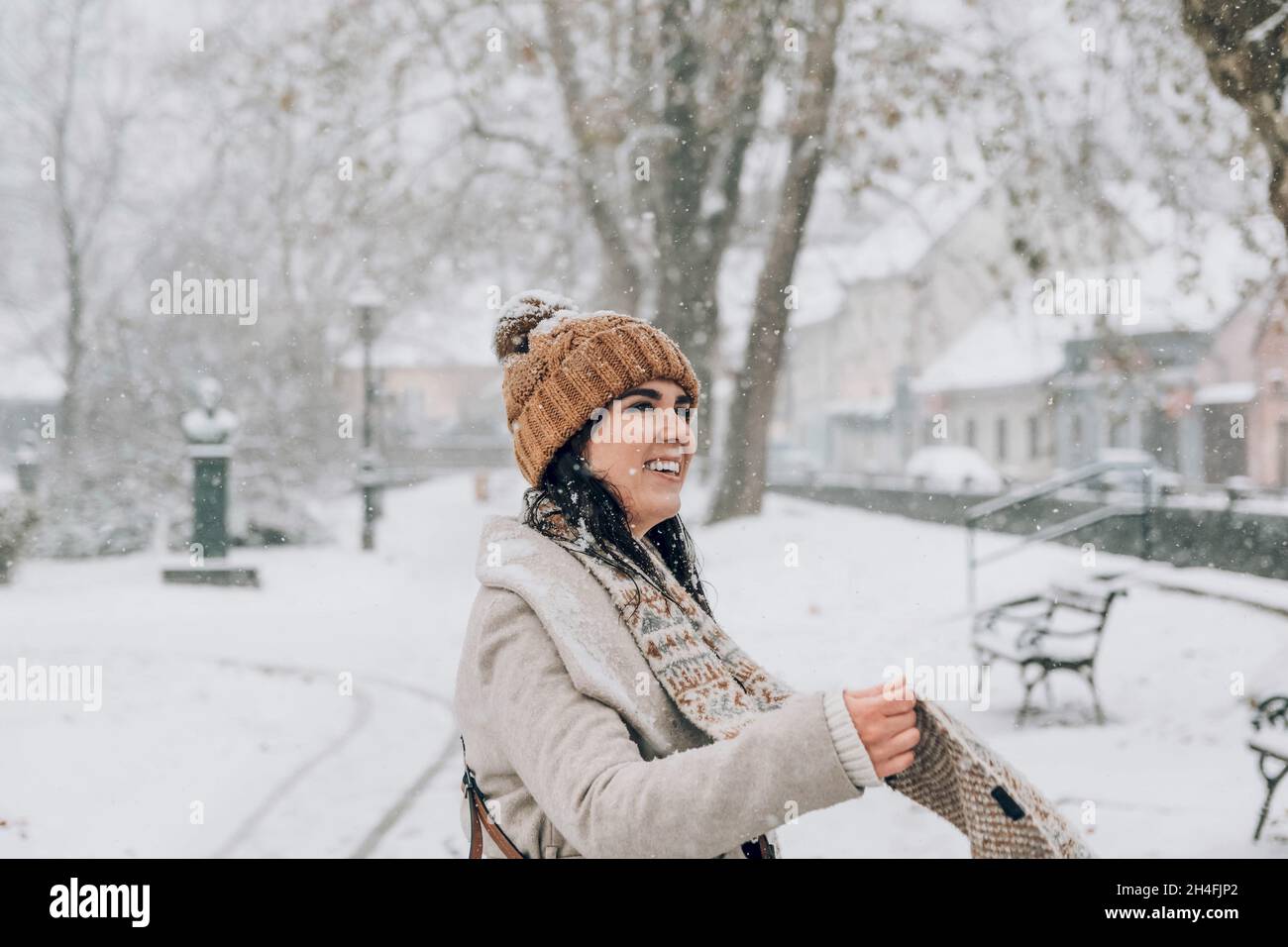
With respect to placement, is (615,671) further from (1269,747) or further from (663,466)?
(1269,747)

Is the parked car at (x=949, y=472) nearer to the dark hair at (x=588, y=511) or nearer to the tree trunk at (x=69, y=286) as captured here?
the tree trunk at (x=69, y=286)

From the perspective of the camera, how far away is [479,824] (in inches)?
59.0

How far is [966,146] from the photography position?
284 inches

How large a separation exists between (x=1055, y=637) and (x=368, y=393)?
29.7ft

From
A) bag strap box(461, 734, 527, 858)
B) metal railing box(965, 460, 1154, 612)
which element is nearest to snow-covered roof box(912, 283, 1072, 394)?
metal railing box(965, 460, 1154, 612)

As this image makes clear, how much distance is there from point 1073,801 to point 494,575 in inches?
154

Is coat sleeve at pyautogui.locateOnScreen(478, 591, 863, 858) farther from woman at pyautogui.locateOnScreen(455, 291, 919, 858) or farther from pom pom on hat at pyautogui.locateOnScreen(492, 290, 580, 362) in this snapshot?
pom pom on hat at pyautogui.locateOnScreen(492, 290, 580, 362)

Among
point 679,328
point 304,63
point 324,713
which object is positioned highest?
point 304,63

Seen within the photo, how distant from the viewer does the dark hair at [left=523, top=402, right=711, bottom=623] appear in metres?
1.48

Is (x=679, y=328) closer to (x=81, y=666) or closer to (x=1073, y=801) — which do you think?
(x=1073, y=801)

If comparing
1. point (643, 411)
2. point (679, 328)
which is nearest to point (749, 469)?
point (679, 328)

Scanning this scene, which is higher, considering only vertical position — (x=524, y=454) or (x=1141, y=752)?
(x=524, y=454)

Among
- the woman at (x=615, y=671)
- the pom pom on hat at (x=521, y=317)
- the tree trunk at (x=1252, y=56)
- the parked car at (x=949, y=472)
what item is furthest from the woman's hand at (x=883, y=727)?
the parked car at (x=949, y=472)

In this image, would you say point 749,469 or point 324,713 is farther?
point 749,469
